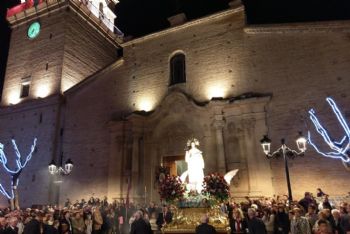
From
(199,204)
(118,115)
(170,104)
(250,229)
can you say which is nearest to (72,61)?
(118,115)

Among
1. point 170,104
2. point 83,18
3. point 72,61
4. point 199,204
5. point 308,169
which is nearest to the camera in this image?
point 199,204

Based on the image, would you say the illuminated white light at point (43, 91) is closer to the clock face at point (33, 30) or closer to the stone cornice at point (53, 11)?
the clock face at point (33, 30)

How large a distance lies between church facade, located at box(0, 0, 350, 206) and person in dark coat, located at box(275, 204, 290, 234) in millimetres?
5018

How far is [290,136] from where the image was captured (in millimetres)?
14844

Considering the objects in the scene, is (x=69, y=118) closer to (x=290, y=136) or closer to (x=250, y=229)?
(x=290, y=136)

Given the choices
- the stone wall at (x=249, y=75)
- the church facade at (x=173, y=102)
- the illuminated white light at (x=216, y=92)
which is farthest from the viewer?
the illuminated white light at (x=216, y=92)

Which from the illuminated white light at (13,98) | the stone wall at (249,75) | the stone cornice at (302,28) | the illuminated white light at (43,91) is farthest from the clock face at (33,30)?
the stone cornice at (302,28)

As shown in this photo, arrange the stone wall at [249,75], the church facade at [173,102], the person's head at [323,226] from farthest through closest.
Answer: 1. the church facade at [173,102]
2. the stone wall at [249,75]
3. the person's head at [323,226]

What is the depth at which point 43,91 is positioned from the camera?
2236 centimetres

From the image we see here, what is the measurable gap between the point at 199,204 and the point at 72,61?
17.7m

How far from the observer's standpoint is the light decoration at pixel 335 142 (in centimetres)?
1302

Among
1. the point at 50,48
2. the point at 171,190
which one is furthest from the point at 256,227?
the point at 50,48

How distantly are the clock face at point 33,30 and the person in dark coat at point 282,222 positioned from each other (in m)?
22.7

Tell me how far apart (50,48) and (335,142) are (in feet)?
65.6
